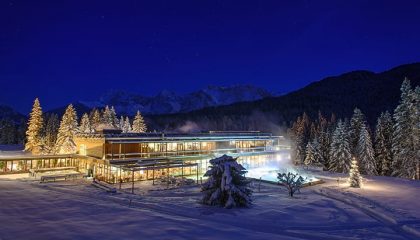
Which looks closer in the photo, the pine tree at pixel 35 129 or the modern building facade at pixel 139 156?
the modern building facade at pixel 139 156

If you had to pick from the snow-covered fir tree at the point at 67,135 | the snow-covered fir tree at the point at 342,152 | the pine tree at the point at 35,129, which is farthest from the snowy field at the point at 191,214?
the pine tree at the point at 35,129

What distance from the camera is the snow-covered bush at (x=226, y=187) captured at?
2061cm

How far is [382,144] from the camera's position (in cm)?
4625

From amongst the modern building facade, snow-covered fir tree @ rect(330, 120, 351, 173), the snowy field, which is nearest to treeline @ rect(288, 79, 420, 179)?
snow-covered fir tree @ rect(330, 120, 351, 173)

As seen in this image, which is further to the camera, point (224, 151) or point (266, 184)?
point (224, 151)

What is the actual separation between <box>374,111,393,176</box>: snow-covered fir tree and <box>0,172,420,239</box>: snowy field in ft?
65.4

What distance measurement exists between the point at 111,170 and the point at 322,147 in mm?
39662

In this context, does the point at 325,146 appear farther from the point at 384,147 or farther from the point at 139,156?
→ the point at 139,156

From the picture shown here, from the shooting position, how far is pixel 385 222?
17.7 meters

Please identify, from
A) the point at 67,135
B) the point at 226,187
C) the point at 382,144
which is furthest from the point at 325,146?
the point at 67,135

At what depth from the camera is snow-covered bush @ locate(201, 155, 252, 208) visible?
20.6 meters

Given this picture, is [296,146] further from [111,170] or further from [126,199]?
[126,199]

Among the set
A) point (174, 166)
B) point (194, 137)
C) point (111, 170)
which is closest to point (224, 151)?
point (194, 137)

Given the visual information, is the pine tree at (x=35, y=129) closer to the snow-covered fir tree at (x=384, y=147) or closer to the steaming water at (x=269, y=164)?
the steaming water at (x=269, y=164)
